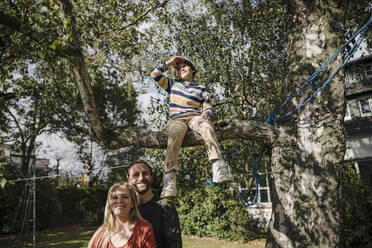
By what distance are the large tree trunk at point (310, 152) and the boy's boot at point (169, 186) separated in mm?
1578

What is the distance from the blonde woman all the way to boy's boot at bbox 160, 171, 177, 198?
396 millimetres

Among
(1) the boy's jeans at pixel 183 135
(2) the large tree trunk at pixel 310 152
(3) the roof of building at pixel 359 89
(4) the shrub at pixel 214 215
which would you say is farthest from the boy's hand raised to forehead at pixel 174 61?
(3) the roof of building at pixel 359 89

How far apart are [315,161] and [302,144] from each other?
A: 0.26 meters

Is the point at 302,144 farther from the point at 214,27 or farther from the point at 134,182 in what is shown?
the point at 214,27

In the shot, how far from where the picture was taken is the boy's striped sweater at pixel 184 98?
3.19 meters

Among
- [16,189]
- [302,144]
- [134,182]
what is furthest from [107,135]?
[16,189]

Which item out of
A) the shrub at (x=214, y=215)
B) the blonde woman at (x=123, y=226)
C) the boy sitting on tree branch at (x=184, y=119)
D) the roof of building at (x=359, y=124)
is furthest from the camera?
the roof of building at (x=359, y=124)

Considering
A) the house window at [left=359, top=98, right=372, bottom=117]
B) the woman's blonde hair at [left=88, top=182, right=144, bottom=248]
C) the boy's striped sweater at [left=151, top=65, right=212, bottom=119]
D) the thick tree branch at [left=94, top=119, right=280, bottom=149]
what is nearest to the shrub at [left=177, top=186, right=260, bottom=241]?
the thick tree branch at [left=94, top=119, right=280, bottom=149]

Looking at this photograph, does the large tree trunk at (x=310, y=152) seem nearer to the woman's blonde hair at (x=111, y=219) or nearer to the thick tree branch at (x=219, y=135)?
the thick tree branch at (x=219, y=135)

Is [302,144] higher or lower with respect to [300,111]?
lower

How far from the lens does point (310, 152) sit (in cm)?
338

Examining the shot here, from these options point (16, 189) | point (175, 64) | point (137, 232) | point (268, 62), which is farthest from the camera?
point (16, 189)

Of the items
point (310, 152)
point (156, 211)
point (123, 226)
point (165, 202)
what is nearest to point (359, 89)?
point (310, 152)

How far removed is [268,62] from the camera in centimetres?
725
